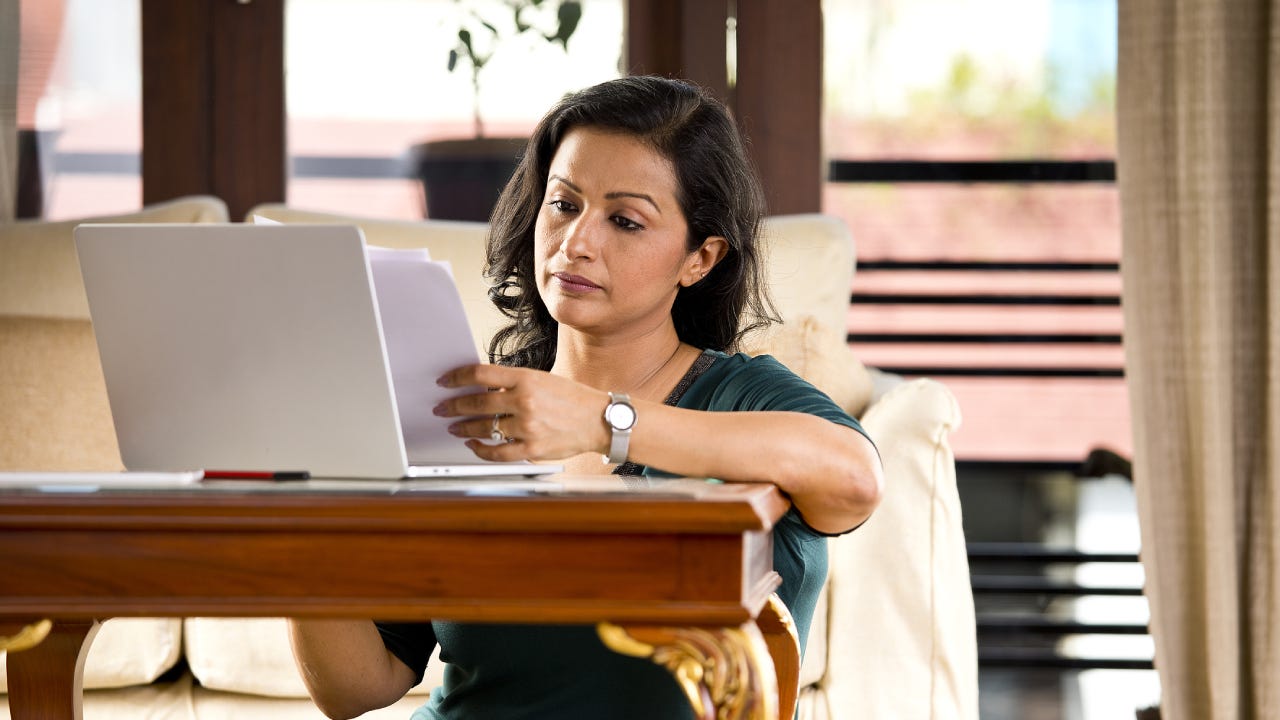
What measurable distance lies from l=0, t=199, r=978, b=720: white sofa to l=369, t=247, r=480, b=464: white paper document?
1107mm

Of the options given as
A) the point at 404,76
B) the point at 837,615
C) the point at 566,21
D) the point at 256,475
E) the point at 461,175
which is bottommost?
the point at 837,615

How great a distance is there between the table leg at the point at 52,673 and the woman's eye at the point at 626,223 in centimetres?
64

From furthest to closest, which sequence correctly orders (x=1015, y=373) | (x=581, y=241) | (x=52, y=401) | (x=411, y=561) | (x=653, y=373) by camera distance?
1. (x=1015, y=373)
2. (x=52, y=401)
3. (x=653, y=373)
4. (x=581, y=241)
5. (x=411, y=561)

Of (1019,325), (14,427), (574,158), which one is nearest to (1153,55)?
(1019,325)

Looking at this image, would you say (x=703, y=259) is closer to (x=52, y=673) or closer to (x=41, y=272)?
(x=52, y=673)

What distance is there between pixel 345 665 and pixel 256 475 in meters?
0.39

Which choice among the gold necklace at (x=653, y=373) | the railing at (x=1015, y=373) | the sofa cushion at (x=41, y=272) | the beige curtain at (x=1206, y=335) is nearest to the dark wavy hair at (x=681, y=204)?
the gold necklace at (x=653, y=373)

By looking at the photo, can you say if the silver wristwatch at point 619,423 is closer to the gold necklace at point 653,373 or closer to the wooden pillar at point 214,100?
the gold necklace at point 653,373

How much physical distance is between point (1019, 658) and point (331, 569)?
263 cm

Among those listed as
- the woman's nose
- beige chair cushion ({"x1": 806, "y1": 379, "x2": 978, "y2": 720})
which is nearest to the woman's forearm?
the woman's nose

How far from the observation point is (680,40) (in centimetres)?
312

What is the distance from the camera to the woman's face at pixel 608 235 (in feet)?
4.49

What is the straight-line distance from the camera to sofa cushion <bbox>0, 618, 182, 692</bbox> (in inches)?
78.7

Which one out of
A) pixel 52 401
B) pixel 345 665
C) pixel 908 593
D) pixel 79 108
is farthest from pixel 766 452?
pixel 79 108
